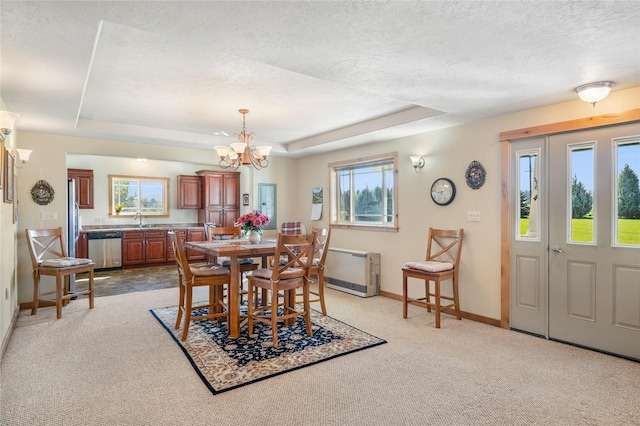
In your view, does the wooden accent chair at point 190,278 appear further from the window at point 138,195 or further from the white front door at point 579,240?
the window at point 138,195

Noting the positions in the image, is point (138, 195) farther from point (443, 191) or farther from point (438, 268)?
point (438, 268)

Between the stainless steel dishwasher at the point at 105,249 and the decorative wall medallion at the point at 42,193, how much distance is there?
2.64m

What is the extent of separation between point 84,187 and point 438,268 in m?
7.23

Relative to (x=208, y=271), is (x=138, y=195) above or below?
above

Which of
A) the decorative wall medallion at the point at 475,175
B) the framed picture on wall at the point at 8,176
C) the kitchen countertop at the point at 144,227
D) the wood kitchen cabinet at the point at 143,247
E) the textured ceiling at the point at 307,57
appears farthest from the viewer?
the kitchen countertop at the point at 144,227

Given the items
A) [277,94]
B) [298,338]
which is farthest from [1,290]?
[277,94]

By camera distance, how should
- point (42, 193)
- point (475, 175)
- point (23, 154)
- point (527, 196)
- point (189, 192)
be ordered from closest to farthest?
point (527, 196)
point (475, 175)
point (23, 154)
point (42, 193)
point (189, 192)

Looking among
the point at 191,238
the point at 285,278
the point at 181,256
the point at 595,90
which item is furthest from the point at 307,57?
the point at 191,238

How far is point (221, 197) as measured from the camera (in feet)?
25.2

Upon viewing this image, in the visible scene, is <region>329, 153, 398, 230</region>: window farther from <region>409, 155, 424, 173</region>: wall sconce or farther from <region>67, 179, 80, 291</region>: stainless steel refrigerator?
<region>67, 179, 80, 291</region>: stainless steel refrigerator

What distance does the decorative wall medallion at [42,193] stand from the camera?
4613 mm

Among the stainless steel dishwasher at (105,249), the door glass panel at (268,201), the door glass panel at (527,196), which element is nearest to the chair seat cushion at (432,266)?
the door glass panel at (527,196)

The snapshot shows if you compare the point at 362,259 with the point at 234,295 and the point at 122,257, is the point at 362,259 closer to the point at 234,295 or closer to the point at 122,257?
the point at 234,295

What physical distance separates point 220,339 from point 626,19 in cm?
368
